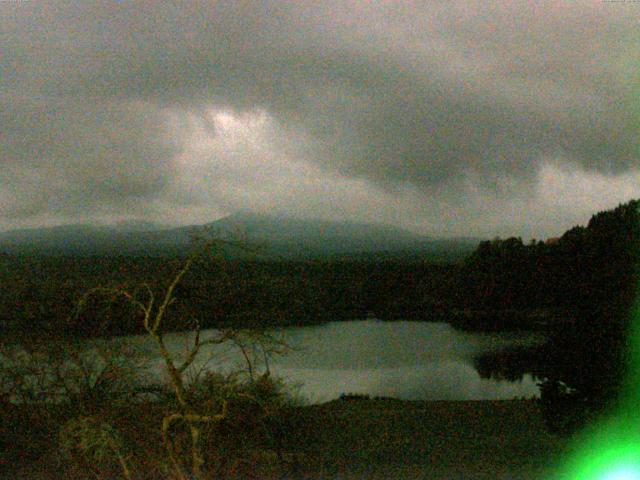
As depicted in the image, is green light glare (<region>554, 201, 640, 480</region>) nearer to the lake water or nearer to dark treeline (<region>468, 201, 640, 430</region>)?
dark treeline (<region>468, 201, 640, 430</region>)

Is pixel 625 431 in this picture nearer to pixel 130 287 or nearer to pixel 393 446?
pixel 393 446

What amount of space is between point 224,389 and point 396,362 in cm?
2338

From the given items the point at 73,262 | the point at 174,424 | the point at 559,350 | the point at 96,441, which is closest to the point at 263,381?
the point at 174,424

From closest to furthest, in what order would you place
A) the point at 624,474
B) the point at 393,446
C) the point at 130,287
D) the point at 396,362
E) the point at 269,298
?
the point at 624,474, the point at 130,287, the point at 393,446, the point at 269,298, the point at 396,362

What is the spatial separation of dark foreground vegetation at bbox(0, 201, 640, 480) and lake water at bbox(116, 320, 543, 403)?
16.3 ft

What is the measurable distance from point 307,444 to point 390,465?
5.17 feet

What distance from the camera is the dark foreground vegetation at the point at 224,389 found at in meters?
7.80

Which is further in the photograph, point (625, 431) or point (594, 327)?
point (594, 327)

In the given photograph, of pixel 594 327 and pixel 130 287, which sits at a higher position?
pixel 130 287

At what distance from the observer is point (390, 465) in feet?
37.8

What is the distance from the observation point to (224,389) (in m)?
7.63

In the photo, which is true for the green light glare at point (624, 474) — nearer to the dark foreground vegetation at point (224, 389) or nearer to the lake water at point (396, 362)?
the dark foreground vegetation at point (224, 389)

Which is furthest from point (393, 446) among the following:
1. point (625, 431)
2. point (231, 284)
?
point (625, 431)

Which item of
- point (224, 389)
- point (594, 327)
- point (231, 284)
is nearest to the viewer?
point (224, 389)
